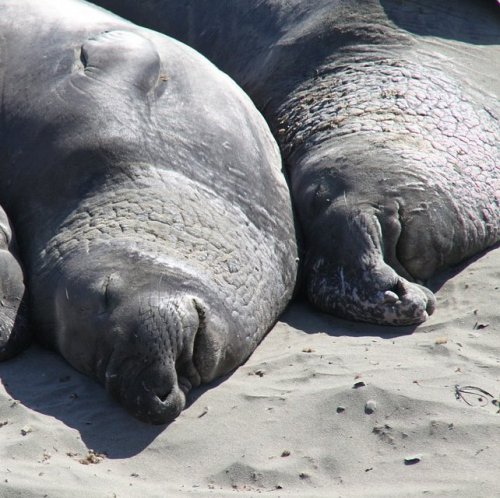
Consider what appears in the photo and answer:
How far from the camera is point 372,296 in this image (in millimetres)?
6078

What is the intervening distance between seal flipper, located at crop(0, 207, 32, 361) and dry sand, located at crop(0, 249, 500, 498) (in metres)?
0.07

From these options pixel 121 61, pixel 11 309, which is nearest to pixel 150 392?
pixel 11 309

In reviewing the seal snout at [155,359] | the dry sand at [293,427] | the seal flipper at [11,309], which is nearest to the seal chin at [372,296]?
the dry sand at [293,427]

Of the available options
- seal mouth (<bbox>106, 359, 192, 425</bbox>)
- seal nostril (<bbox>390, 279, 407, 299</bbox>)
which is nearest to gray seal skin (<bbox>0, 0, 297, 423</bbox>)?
seal mouth (<bbox>106, 359, 192, 425</bbox>)

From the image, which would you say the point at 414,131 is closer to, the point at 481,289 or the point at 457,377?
the point at 481,289

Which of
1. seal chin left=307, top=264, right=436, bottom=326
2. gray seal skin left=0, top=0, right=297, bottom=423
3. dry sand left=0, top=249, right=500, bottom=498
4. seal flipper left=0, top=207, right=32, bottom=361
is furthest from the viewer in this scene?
seal chin left=307, top=264, right=436, bottom=326

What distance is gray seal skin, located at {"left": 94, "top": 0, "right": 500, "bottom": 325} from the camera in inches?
247

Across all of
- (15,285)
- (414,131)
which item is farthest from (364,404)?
(414,131)

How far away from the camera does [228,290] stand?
554cm

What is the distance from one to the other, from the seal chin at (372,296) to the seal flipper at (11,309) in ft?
5.05

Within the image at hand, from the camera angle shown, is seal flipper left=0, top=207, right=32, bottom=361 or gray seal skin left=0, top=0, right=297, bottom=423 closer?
gray seal skin left=0, top=0, right=297, bottom=423

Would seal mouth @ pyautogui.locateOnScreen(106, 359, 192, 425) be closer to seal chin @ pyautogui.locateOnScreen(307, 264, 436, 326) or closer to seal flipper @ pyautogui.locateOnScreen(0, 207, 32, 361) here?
seal flipper @ pyautogui.locateOnScreen(0, 207, 32, 361)

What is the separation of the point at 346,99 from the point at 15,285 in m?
2.48

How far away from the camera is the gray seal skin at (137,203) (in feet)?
16.9
